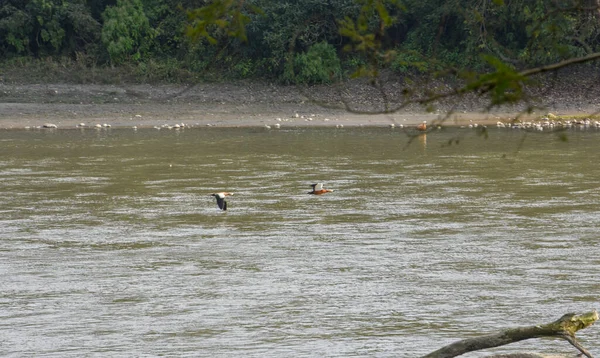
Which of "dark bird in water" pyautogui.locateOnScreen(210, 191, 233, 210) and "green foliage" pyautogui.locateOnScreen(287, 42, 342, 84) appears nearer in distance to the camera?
"dark bird in water" pyautogui.locateOnScreen(210, 191, 233, 210)

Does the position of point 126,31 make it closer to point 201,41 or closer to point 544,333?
point 201,41

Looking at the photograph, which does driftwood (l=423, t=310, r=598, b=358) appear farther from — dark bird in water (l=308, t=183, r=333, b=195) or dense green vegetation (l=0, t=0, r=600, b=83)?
dense green vegetation (l=0, t=0, r=600, b=83)

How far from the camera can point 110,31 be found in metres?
31.4


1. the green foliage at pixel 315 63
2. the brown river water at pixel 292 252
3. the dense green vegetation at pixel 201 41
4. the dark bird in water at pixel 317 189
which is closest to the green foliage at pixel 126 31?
the dense green vegetation at pixel 201 41

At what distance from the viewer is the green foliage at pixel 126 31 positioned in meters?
31.4

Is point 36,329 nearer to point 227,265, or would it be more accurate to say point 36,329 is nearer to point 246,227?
point 227,265

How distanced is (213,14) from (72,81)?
2686 cm

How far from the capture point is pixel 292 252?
10.8 m

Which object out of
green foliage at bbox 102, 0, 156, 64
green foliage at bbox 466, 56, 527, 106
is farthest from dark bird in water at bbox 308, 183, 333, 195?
green foliage at bbox 102, 0, 156, 64

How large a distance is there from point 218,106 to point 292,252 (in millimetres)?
17461

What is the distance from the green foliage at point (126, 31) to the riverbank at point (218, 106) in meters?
2.22

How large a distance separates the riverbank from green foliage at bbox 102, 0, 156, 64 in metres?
2.22

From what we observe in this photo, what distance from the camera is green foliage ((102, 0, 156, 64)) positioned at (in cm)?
3141

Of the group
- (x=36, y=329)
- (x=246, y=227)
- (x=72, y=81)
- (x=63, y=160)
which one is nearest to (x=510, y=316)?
(x=36, y=329)
